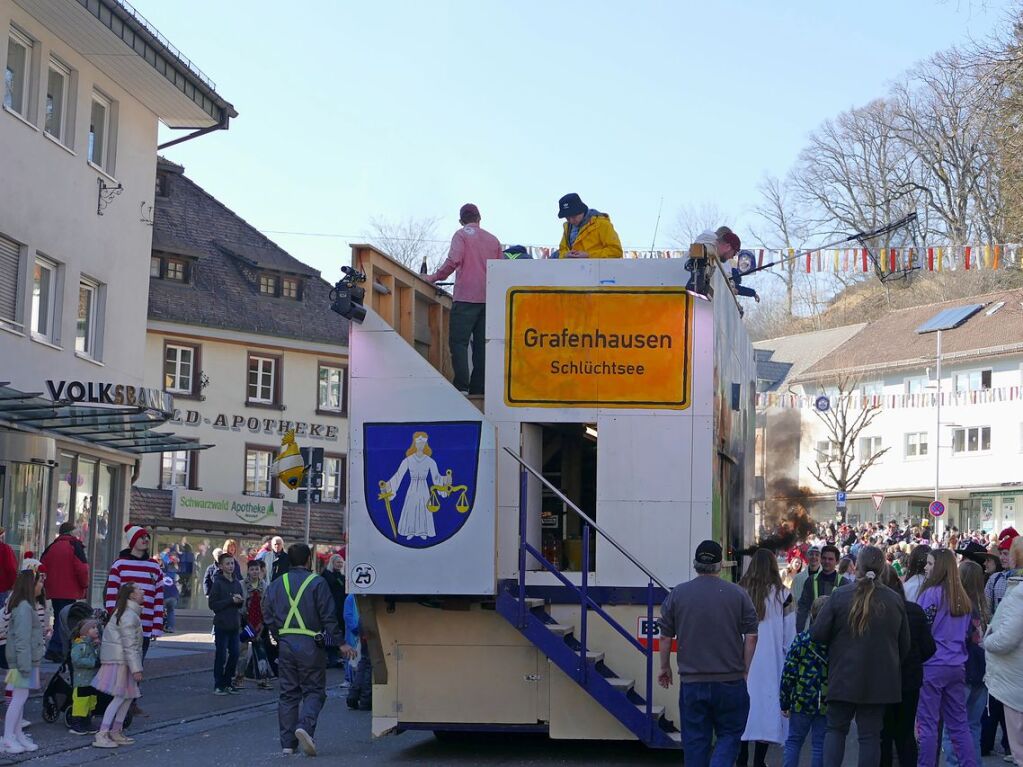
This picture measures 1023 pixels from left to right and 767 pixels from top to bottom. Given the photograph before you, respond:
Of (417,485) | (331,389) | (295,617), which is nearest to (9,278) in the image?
(295,617)

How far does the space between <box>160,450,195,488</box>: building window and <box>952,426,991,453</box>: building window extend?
32.7 metres

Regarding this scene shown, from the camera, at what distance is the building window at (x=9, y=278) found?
22.3 m

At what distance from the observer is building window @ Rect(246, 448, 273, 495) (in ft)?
160

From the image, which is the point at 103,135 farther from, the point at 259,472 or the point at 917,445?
the point at 917,445

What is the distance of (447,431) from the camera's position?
11.5 m

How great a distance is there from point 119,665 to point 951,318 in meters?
61.1

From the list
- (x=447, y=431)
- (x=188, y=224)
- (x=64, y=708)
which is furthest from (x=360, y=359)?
(x=188, y=224)

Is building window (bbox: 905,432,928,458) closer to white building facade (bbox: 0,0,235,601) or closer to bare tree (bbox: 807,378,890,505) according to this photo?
→ bare tree (bbox: 807,378,890,505)

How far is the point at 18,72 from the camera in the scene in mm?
22828

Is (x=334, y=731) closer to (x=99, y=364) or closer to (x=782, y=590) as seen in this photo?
(x=782, y=590)

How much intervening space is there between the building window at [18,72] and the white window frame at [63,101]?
0.66 metres

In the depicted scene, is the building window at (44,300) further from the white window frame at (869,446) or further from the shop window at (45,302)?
the white window frame at (869,446)

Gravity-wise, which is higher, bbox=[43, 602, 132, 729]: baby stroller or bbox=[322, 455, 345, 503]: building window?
bbox=[322, 455, 345, 503]: building window

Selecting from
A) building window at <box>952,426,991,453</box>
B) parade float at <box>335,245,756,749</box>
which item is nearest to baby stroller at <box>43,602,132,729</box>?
parade float at <box>335,245,756,749</box>
